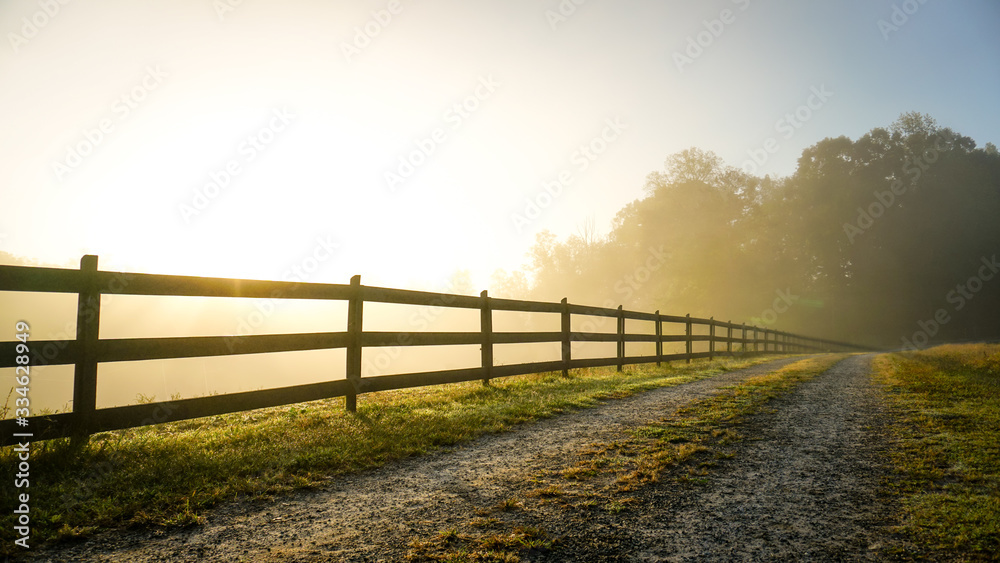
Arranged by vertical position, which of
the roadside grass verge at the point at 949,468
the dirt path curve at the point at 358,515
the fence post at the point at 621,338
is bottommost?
the dirt path curve at the point at 358,515

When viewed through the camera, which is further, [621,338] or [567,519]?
[621,338]

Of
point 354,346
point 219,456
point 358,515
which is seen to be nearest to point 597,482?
point 358,515

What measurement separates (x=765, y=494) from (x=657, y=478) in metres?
0.67

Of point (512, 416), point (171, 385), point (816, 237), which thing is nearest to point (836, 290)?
point (816, 237)

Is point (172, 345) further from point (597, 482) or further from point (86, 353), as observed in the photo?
point (597, 482)

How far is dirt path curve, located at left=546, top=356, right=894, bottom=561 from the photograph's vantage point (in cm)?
232

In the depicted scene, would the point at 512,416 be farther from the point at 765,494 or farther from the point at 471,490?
the point at 765,494

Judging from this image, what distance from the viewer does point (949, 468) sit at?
11.7 ft

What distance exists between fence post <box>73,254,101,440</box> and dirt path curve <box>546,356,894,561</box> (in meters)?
4.11

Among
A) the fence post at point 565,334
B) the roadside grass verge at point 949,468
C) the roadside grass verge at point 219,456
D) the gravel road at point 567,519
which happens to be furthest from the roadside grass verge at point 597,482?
the fence post at point 565,334

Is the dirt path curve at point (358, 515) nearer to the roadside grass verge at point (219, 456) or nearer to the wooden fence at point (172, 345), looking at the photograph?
the roadside grass verge at point (219, 456)

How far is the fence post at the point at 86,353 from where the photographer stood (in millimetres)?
3992

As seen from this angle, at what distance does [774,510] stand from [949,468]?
183 centimetres

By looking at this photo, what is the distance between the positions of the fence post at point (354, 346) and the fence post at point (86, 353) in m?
2.39
